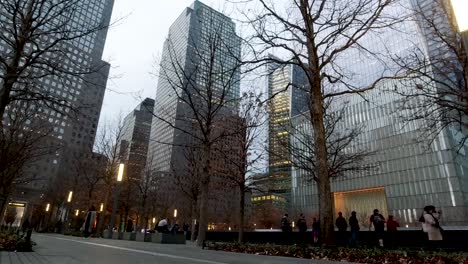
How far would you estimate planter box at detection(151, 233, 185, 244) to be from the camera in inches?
671

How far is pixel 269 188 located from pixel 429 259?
58.0 ft

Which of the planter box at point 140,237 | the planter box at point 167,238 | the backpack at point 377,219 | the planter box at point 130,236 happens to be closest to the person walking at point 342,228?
the backpack at point 377,219

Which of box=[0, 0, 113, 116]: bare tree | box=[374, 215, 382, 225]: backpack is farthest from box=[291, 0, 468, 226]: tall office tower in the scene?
box=[0, 0, 113, 116]: bare tree

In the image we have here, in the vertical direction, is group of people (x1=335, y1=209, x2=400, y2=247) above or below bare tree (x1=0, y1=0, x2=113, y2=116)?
below

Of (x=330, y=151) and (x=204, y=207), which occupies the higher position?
(x=330, y=151)

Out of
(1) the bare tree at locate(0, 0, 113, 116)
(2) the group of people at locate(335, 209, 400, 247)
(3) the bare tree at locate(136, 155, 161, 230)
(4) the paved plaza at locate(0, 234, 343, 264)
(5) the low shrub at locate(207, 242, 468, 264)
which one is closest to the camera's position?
(4) the paved plaza at locate(0, 234, 343, 264)

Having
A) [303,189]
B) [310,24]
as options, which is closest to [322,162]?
[310,24]

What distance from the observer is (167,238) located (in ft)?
56.1

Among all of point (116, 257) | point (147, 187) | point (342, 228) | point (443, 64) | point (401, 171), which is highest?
point (401, 171)

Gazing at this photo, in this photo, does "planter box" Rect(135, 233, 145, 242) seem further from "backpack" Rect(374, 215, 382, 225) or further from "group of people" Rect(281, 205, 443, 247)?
"backpack" Rect(374, 215, 382, 225)

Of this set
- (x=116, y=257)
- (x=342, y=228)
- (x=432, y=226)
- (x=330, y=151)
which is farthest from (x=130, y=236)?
(x=432, y=226)

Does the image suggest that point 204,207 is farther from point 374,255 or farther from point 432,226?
point 432,226

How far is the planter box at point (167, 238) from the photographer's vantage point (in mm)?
17048

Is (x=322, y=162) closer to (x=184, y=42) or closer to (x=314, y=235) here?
(x=314, y=235)
